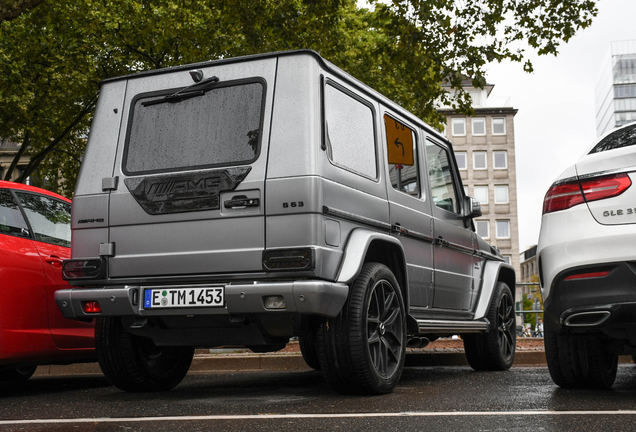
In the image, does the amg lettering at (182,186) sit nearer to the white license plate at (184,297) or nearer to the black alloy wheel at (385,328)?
the white license plate at (184,297)

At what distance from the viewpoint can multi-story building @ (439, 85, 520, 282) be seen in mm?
73688

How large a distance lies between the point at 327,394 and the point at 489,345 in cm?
285

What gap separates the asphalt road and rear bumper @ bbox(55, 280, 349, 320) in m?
0.56

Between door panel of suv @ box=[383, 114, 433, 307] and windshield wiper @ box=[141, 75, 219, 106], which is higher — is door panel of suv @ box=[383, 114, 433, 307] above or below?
below

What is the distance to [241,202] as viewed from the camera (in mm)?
4898

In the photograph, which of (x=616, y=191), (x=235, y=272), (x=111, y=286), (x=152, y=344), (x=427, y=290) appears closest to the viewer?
(x=616, y=191)

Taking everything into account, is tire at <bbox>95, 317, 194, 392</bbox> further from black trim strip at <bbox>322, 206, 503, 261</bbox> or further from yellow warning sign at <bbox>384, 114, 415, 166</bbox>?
yellow warning sign at <bbox>384, 114, 415, 166</bbox>

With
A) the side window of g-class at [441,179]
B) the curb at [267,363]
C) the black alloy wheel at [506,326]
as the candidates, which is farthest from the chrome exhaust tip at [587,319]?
the curb at [267,363]

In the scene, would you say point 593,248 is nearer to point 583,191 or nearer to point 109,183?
point 583,191

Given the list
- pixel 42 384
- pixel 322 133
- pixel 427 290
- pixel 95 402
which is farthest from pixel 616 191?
pixel 42 384

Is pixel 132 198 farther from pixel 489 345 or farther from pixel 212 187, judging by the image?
pixel 489 345

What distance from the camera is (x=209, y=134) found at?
16.9 feet

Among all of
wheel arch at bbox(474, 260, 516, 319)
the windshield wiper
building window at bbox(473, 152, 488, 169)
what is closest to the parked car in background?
the windshield wiper

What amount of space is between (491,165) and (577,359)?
71308 mm
